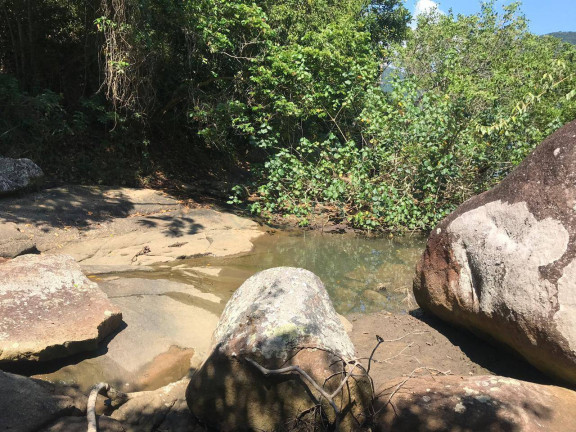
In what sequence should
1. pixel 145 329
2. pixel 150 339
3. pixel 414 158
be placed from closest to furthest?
pixel 150 339 < pixel 145 329 < pixel 414 158

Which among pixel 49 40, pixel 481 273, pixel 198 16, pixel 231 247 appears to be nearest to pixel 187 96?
pixel 198 16

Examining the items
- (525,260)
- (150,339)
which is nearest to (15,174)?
(150,339)

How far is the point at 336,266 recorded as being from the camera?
7.25m

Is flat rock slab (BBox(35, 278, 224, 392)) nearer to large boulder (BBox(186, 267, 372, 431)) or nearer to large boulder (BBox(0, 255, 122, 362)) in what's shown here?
large boulder (BBox(0, 255, 122, 362))

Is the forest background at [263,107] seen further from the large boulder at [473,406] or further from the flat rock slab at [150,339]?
the large boulder at [473,406]

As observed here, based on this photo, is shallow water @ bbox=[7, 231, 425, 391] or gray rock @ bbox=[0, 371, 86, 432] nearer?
gray rock @ bbox=[0, 371, 86, 432]

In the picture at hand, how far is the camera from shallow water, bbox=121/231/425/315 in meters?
5.93

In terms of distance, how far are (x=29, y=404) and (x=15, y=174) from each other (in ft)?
19.0

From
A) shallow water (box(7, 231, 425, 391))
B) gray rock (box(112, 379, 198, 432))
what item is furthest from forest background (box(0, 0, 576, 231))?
gray rock (box(112, 379, 198, 432))

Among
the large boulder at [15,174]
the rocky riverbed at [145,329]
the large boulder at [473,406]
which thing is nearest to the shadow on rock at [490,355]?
the rocky riverbed at [145,329]

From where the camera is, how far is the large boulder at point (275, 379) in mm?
3105

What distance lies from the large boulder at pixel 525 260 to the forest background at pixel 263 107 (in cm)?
385

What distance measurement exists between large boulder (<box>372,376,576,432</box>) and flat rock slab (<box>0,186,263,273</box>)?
4002mm

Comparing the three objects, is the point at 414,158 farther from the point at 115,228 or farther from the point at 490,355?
the point at 115,228
